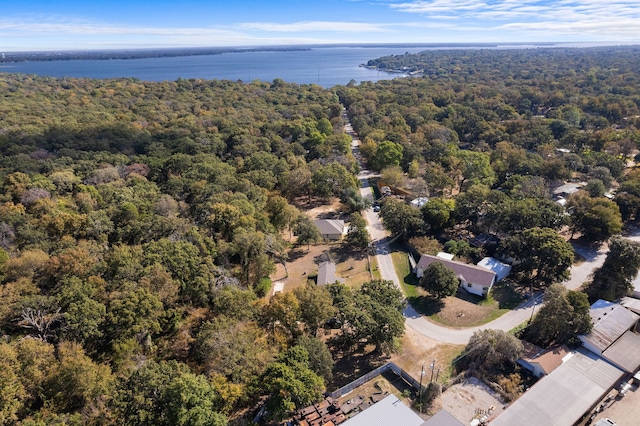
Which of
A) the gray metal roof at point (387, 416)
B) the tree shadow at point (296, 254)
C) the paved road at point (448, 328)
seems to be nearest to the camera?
the gray metal roof at point (387, 416)

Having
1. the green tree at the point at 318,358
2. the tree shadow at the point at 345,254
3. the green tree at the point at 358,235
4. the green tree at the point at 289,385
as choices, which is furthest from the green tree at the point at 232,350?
the green tree at the point at 358,235

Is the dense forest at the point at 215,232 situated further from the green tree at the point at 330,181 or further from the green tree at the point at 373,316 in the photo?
the green tree at the point at 330,181

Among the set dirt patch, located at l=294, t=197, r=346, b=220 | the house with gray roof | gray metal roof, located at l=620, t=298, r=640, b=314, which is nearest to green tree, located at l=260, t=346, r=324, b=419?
the house with gray roof

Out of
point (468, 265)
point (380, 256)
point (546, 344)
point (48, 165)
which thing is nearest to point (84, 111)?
point (48, 165)

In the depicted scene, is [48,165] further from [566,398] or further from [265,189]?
[566,398]

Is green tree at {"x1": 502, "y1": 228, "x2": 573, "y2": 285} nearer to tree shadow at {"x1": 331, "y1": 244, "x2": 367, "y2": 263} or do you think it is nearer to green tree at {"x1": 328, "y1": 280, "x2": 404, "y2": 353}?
green tree at {"x1": 328, "y1": 280, "x2": 404, "y2": 353}

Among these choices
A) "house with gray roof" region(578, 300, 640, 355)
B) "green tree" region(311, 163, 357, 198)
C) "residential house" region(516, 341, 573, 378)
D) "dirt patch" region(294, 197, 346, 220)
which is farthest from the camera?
"green tree" region(311, 163, 357, 198)
